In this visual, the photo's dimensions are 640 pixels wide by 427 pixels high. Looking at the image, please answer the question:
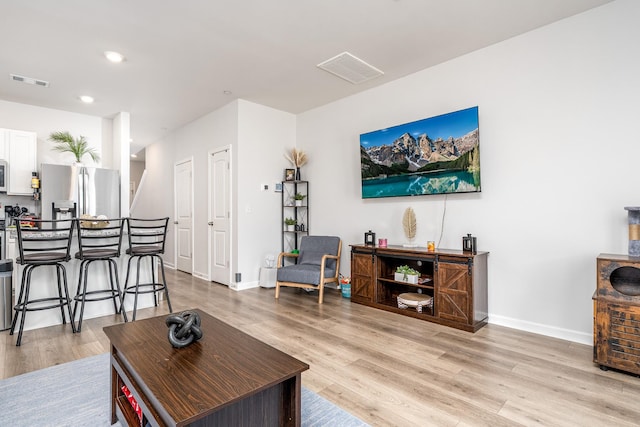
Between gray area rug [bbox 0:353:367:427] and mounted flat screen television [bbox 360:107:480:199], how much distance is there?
8.39 feet

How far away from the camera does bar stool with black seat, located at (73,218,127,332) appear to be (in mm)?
3201

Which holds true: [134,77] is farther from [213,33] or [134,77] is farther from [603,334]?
[603,334]

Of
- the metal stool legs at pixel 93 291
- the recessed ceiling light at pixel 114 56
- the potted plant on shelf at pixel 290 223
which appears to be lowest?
the metal stool legs at pixel 93 291

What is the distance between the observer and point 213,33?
3111mm

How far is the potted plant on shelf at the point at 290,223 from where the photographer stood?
5.28 meters

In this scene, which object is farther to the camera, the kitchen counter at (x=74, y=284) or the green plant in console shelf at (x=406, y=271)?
the green plant in console shelf at (x=406, y=271)

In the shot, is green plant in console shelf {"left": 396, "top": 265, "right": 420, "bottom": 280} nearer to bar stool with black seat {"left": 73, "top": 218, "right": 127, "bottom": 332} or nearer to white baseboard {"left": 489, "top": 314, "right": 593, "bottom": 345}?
white baseboard {"left": 489, "top": 314, "right": 593, "bottom": 345}

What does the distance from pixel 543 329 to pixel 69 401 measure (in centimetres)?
367

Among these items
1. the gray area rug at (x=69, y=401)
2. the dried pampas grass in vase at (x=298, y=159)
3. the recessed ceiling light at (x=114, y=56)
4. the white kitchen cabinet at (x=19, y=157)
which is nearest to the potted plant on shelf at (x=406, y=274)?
the gray area rug at (x=69, y=401)

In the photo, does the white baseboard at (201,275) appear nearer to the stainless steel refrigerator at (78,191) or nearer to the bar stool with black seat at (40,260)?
the stainless steel refrigerator at (78,191)

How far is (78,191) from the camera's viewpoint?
197 inches

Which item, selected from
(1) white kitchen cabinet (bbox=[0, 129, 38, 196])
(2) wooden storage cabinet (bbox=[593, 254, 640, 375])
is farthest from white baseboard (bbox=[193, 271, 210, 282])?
(2) wooden storage cabinet (bbox=[593, 254, 640, 375])

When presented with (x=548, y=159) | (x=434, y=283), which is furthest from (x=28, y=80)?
(x=548, y=159)

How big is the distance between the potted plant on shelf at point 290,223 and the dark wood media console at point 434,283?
59.5 inches
